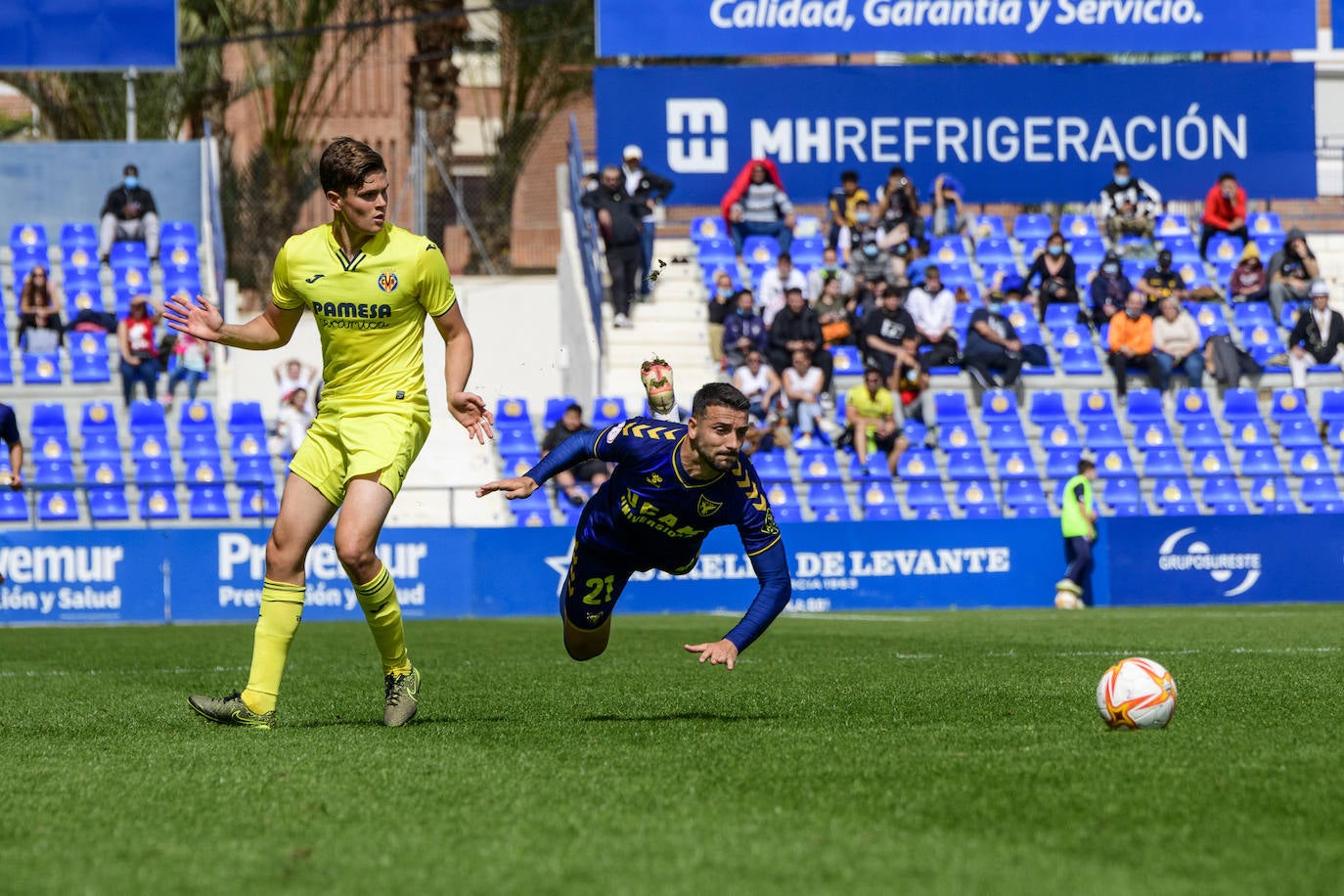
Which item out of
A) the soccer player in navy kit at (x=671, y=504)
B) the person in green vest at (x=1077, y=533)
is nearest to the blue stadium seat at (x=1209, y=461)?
the person in green vest at (x=1077, y=533)

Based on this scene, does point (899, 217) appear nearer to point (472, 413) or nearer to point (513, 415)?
point (513, 415)

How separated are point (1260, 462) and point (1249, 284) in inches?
140

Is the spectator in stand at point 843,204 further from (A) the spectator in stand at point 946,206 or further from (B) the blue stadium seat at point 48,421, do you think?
(B) the blue stadium seat at point 48,421

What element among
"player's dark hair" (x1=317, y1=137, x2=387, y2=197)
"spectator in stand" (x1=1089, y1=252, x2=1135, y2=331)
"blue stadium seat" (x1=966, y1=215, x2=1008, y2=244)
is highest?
"blue stadium seat" (x1=966, y1=215, x2=1008, y2=244)

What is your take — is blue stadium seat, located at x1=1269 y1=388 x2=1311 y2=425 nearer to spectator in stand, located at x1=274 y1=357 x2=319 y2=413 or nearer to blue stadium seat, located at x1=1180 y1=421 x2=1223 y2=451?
blue stadium seat, located at x1=1180 y1=421 x2=1223 y2=451

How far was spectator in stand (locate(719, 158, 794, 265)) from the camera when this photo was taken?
2509cm

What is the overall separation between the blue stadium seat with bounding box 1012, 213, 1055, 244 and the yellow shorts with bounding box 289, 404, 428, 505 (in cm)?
2109

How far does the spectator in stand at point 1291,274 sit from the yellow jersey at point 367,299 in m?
19.7

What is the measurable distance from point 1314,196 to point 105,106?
19.9 metres

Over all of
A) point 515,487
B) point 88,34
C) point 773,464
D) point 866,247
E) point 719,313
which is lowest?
point 773,464

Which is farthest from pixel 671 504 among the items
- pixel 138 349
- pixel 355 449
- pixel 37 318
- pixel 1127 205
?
pixel 1127 205

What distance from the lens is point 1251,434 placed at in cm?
2311

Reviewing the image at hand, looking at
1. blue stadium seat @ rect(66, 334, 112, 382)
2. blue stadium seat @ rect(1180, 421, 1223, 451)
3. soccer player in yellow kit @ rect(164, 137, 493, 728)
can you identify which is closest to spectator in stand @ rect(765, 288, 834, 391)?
blue stadium seat @ rect(1180, 421, 1223, 451)

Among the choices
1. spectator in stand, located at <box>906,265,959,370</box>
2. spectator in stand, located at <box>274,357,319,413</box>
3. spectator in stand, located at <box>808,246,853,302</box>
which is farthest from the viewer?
spectator in stand, located at <box>808,246,853,302</box>
